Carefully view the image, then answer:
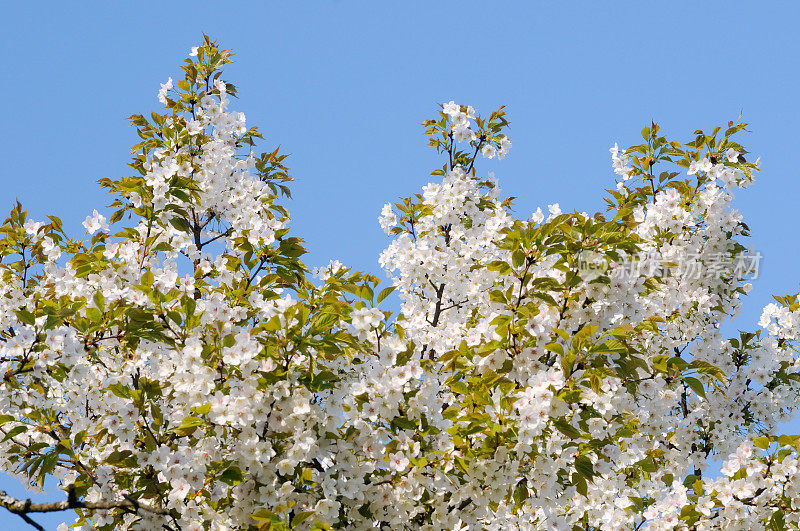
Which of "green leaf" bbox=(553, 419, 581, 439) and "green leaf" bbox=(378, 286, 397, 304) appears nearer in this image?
"green leaf" bbox=(553, 419, 581, 439)

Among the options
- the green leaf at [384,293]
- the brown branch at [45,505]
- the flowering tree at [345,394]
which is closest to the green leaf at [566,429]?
the flowering tree at [345,394]

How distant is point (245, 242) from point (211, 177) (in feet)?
4.49

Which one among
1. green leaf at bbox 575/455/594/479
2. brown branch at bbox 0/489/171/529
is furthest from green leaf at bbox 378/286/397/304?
brown branch at bbox 0/489/171/529

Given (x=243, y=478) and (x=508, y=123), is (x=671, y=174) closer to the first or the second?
(x=508, y=123)

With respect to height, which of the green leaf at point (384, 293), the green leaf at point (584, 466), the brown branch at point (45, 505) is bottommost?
the brown branch at point (45, 505)

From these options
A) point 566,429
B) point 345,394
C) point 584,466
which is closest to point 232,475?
point 345,394

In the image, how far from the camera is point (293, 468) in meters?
4.54

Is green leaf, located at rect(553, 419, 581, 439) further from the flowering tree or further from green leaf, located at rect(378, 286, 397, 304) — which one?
green leaf, located at rect(378, 286, 397, 304)

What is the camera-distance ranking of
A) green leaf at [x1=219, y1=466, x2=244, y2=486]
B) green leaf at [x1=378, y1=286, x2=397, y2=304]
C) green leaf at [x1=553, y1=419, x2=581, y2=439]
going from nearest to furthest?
green leaf at [x1=553, y1=419, x2=581, y2=439], green leaf at [x1=219, y1=466, x2=244, y2=486], green leaf at [x1=378, y1=286, x2=397, y2=304]

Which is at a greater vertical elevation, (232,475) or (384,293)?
(384,293)

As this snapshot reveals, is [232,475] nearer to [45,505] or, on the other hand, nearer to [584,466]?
[45,505]

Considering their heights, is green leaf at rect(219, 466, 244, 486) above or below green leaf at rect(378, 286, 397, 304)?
below

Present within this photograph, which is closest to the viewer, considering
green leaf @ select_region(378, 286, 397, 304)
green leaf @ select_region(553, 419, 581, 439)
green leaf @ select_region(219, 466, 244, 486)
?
green leaf @ select_region(553, 419, 581, 439)

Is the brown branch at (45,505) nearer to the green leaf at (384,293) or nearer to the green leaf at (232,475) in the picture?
the green leaf at (232,475)
